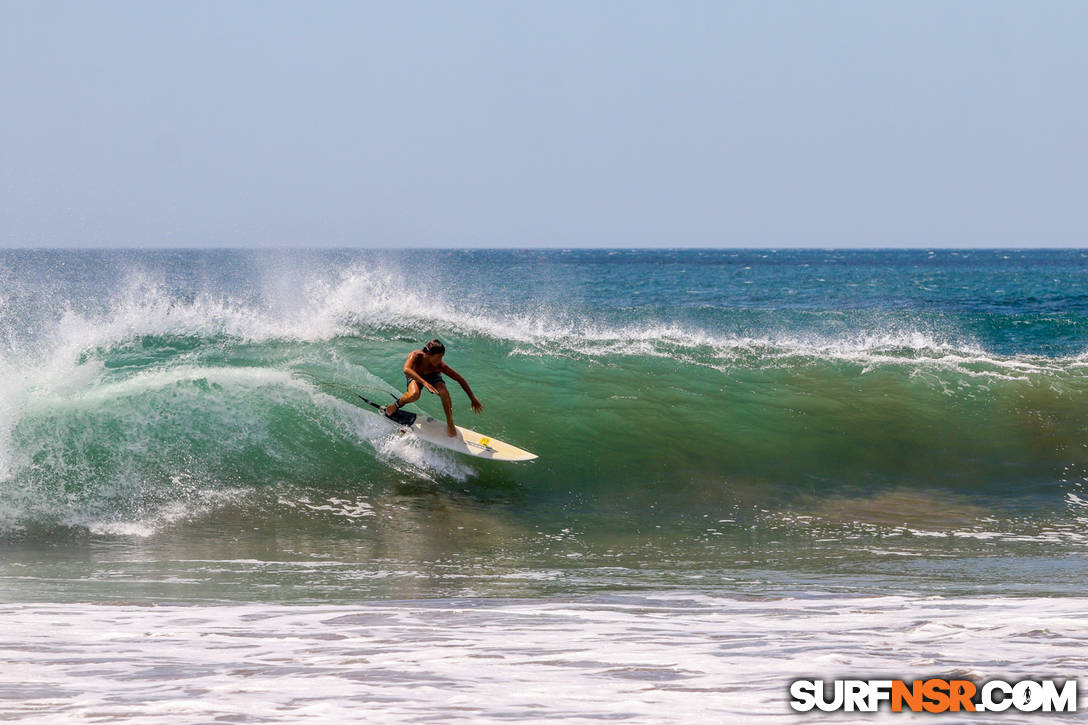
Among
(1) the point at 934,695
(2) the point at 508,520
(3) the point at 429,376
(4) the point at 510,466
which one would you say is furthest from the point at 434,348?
(1) the point at 934,695

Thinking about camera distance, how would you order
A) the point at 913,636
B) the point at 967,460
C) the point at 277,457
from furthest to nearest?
the point at 967,460, the point at 277,457, the point at 913,636

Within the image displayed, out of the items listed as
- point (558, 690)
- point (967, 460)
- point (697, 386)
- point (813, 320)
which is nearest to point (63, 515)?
point (558, 690)

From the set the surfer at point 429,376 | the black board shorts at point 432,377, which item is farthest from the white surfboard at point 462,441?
the black board shorts at point 432,377

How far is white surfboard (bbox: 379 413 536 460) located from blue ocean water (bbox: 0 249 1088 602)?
168mm

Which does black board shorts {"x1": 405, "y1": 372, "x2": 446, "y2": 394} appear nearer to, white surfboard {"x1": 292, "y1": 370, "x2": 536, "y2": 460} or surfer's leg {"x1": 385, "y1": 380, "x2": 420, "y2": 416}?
surfer's leg {"x1": 385, "y1": 380, "x2": 420, "y2": 416}

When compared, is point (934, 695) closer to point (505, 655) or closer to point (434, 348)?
point (505, 655)

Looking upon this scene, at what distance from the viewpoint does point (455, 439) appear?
10828 millimetres

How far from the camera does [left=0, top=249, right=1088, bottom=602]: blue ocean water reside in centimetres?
780

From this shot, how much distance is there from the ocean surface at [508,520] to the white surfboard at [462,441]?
0.17 m

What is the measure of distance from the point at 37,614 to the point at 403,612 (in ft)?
7.38

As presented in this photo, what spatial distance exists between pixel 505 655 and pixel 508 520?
4354 mm

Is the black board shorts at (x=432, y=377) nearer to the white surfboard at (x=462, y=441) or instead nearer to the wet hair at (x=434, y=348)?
the wet hair at (x=434, y=348)

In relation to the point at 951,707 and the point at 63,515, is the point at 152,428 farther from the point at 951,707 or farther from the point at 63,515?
the point at 951,707

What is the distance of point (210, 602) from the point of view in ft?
21.3
